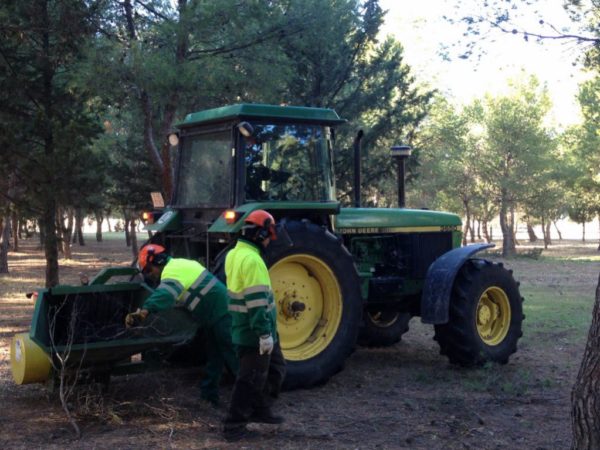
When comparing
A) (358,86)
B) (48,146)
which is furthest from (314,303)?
(358,86)

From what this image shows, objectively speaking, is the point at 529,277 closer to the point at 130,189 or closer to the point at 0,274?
the point at 130,189

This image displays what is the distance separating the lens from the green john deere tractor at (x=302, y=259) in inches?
272

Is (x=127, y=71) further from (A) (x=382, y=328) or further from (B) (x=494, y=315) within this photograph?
(B) (x=494, y=315)

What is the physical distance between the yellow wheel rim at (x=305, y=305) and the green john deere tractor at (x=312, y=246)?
11 millimetres

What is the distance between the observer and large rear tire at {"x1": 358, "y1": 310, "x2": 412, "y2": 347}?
972 centimetres

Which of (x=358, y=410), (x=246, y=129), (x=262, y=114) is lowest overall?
(x=358, y=410)

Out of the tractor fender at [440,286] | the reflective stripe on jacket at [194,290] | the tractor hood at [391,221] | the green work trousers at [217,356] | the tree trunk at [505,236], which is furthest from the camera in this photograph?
the tree trunk at [505,236]

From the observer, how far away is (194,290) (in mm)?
6434

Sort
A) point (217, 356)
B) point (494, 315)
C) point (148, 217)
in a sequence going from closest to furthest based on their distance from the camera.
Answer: point (217, 356), point (148, 217), point (494, 315)

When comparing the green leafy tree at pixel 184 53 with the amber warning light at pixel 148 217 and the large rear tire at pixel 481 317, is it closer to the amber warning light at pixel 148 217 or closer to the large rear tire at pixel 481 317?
the amber warning light at pixel 148 217

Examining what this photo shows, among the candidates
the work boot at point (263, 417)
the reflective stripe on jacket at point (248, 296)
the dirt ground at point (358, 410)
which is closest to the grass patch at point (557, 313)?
the dirt ground at point (358, 410)

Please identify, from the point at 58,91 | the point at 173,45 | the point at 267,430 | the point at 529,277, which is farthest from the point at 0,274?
the point at 267,430

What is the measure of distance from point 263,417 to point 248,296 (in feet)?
3.37

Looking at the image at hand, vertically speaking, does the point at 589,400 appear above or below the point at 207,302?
below
